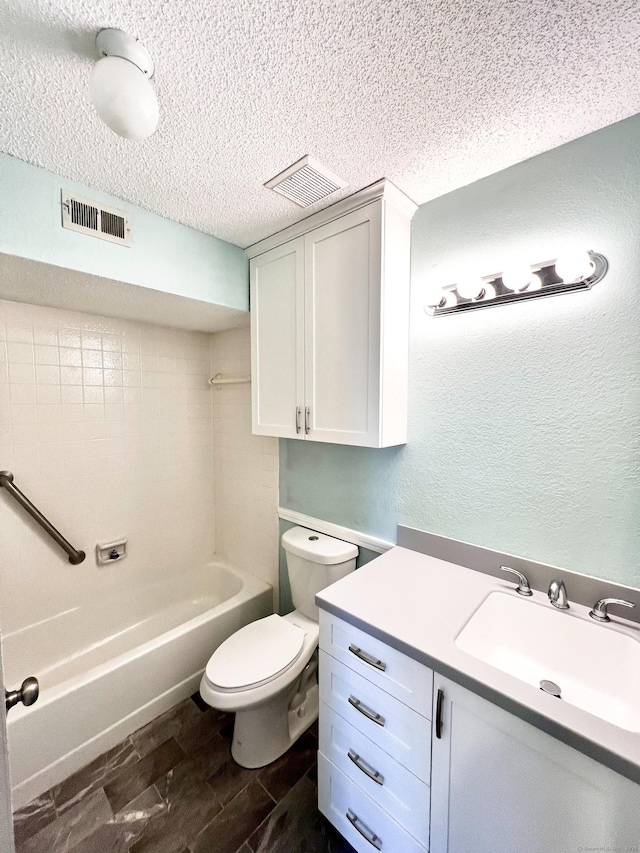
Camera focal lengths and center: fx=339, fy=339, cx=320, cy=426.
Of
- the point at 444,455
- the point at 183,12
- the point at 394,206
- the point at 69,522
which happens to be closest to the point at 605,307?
the point at 444,455

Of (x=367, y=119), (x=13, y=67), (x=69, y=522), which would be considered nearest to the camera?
(x=13, y=67)

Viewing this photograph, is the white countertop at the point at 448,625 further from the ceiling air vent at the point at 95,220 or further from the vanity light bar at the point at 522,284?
the ceiling air vent at the point at 95,220

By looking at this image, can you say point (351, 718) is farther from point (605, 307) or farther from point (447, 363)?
point (605, 307)

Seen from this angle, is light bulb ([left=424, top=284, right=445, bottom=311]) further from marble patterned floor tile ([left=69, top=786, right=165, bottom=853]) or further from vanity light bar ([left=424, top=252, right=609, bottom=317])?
marble patterned floor tile ([left=69, top=786, right=165, bottom=853])

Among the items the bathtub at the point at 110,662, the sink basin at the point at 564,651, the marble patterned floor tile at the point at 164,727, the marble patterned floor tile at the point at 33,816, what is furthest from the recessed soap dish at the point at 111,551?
the sink basin at the point at 564,651

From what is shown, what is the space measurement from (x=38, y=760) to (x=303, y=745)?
3.49 feet

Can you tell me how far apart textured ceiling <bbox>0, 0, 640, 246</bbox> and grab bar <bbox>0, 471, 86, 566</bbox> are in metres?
1.38

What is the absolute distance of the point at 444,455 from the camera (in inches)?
55.1

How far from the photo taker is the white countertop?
67 centimetres

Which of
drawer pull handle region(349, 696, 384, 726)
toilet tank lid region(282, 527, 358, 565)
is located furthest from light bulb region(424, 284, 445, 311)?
drawer pull handle region(349, 696, 384, 726)

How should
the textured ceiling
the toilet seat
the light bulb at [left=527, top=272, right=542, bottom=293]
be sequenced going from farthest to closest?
1. the toilet seat
2. the light bulb at [left=527, top=272, right=542, bottom=293]
3. the textured ceiling

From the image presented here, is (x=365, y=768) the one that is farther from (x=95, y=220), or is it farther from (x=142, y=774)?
(x=95, y=220)

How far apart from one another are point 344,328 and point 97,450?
5.31 feet

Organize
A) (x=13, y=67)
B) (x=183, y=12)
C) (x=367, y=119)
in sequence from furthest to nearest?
(x=367, y=119) < (x=13, y=67) < (x=183, y=12)
